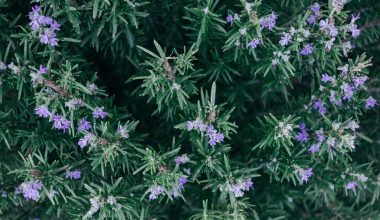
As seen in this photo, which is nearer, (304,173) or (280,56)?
(280,56)

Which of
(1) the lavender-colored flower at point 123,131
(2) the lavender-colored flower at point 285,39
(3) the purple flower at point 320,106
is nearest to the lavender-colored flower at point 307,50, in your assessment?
(2) the lavender-colored flower at point 285,39

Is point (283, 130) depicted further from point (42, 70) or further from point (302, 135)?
point (42, 70)

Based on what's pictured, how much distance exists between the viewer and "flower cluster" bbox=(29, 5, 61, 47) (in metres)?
2.57

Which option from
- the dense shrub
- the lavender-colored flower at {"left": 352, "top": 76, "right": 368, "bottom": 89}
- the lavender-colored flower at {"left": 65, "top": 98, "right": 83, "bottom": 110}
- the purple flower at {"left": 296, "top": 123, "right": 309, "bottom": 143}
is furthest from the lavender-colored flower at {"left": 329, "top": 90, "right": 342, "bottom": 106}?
the lavender-colored flower at {"left": 65, "top": 98, "right": 83, "bottom": 110}

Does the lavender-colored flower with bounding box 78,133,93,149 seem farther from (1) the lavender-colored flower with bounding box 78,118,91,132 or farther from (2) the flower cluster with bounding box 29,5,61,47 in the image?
(2) the flower cluster with bounding box 29,5,61,47

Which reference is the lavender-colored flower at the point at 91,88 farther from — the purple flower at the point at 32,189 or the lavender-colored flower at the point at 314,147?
the lavender-colored flower at the point at 314,147

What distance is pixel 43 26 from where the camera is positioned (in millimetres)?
2625

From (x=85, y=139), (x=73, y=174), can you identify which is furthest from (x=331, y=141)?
(x=73, y=174)

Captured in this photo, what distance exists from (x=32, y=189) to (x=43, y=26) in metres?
0.92

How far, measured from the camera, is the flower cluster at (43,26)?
2568 millimetres

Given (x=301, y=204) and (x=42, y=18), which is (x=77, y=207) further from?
(x=301, y=204)

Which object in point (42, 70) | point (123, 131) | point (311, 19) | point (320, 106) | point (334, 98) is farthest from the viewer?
point (320, 106)

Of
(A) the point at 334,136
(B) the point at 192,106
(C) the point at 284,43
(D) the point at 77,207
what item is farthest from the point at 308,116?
(D) the point at 77,207

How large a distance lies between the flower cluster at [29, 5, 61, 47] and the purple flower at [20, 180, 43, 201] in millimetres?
799
